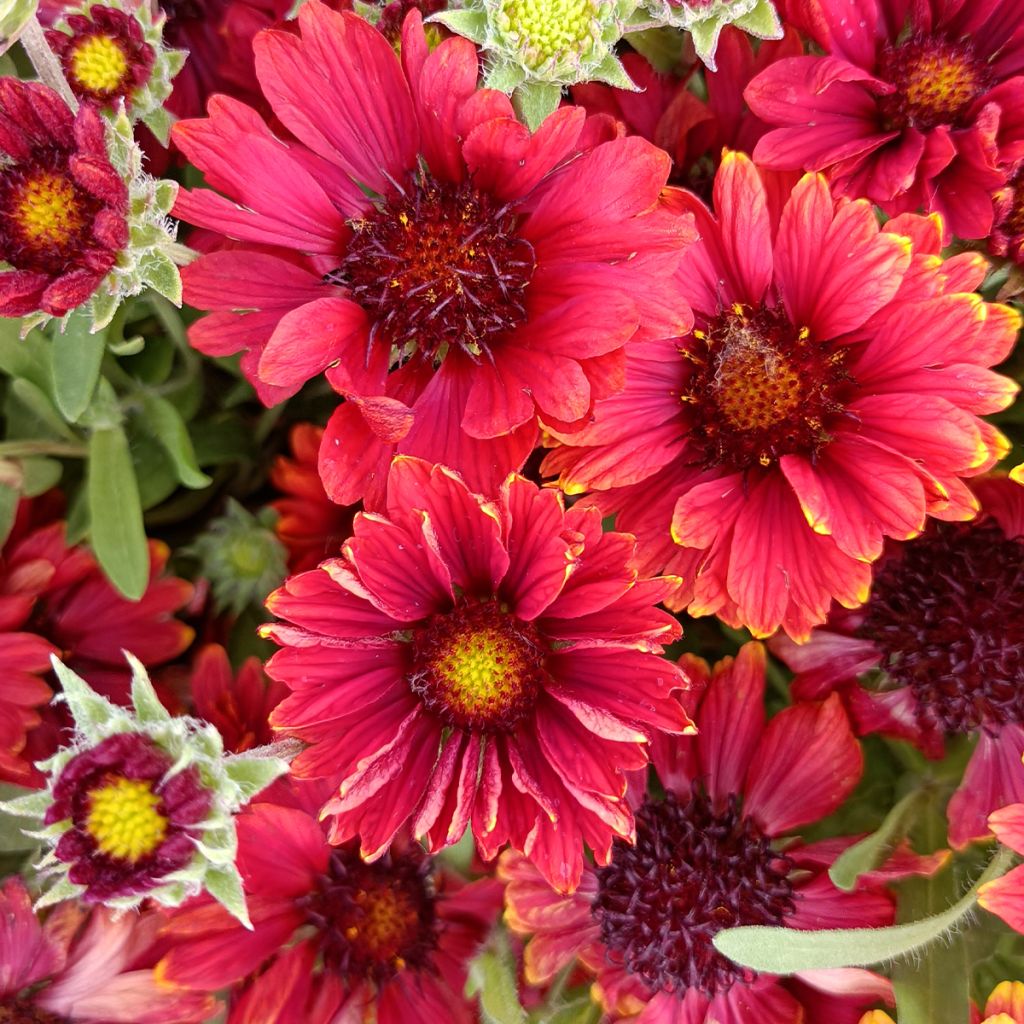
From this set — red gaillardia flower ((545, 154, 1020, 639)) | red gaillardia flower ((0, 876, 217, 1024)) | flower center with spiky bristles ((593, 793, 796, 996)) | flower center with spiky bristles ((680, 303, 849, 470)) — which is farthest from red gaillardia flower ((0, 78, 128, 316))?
flower center with spiky bristles ((593, 793, 796, 996))

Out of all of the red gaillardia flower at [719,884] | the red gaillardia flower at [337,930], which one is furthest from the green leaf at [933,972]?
the red gaillardia flower at [337,930]

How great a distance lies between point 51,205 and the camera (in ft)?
2.58

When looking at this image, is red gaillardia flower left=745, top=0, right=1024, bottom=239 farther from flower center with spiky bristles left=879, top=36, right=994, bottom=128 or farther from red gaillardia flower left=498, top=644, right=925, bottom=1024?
red gaillardia flower left=498, top=644, right=925, bottom=1024

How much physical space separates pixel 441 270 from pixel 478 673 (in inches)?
13.8

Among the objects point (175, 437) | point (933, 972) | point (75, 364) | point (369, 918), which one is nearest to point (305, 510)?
point (175, 437)

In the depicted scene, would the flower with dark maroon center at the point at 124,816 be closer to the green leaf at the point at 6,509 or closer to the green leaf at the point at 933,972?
the green leaf at the point at 6,509

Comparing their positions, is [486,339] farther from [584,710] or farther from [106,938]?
[106,938]

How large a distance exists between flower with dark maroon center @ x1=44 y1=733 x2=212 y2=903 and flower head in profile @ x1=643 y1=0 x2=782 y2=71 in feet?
2.26

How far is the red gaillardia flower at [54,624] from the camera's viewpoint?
41.2 inches

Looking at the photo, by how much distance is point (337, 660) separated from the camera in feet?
2.87

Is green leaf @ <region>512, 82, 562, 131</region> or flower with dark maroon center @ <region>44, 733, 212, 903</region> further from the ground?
green leaf @ <region>512, 82, 562, 131</region>

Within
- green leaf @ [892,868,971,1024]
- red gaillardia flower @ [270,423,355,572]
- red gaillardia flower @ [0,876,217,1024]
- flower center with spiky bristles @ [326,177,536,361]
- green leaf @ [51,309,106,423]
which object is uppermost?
flower center with spiky bristles @ [326,177,536,361]

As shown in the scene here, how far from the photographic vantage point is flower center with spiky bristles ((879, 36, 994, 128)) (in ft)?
3.21

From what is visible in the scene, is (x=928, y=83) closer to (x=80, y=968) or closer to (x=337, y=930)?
(x=337, y=930)
